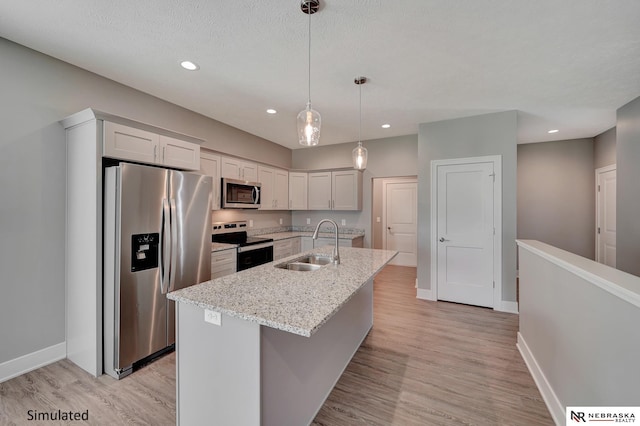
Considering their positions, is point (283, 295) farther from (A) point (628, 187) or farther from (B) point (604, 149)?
(B) point (604, 149)

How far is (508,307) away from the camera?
3.51 m

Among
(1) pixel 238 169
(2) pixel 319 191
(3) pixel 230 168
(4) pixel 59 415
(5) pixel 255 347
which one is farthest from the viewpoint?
(2) pixel 319 191

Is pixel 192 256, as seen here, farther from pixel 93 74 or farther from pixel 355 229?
pixel 355 229

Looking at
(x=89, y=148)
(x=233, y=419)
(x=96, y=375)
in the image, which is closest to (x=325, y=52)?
(x=89, y=148)

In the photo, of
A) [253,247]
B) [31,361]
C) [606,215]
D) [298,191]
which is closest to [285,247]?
[253,247]

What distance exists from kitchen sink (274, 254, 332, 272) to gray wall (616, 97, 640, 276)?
381cm

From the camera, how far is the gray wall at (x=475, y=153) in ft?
11.4

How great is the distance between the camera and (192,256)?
104 inches

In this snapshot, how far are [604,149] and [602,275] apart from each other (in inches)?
190

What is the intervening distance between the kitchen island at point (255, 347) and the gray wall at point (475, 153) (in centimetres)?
265

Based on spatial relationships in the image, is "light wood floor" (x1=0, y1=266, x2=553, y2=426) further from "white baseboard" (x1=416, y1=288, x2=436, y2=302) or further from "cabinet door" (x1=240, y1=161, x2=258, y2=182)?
"cabinet door" (x1=240, y1=161, x2=258, y2=182)

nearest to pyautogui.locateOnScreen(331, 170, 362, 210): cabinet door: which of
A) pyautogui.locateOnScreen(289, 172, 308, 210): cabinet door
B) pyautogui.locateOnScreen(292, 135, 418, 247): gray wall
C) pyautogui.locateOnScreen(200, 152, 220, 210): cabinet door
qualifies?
pyautogui.locateOnScreen(292, 135, 418, 247): gray wall

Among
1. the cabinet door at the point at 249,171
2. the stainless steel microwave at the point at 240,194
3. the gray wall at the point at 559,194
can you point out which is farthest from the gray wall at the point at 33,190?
the gray wall at the point at 559,194

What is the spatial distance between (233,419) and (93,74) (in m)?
3.32
